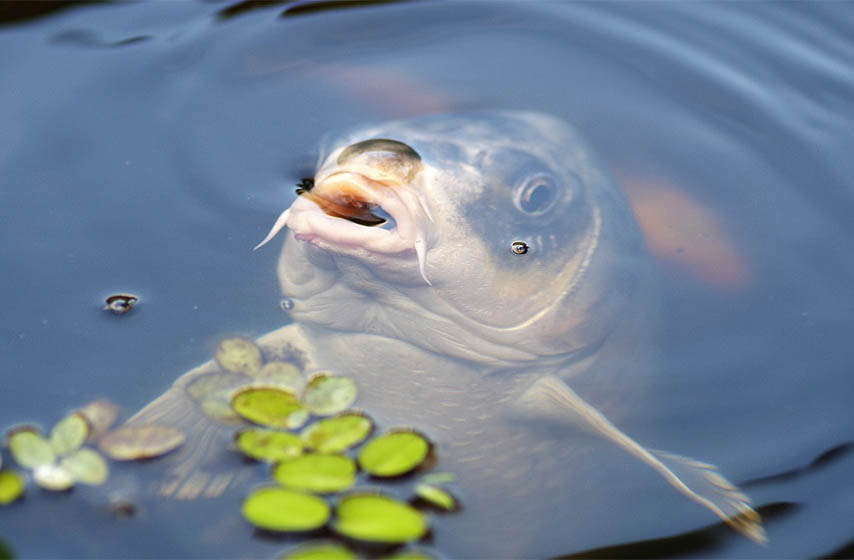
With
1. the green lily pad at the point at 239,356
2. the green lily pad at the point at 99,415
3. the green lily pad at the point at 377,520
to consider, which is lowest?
the green lily pad at the point at 377,520

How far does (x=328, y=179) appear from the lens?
9.21 feet

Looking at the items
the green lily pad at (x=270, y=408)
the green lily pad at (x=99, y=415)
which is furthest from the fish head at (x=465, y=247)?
the green lily pad at (x=99, y=415)

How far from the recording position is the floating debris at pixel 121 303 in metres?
3.13

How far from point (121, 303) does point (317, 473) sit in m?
1.23

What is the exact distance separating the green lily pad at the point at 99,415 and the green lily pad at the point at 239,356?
1.18 ft

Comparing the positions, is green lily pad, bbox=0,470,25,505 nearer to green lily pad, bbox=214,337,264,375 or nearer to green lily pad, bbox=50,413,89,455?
green lily pad, bbox=50,413,89,455

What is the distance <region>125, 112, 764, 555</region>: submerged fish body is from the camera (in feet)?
9.34

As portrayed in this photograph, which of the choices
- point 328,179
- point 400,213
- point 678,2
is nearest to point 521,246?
→ point 400,213

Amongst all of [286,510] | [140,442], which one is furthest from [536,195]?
[140,442]

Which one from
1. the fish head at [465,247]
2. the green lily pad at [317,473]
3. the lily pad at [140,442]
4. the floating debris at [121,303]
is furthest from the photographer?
the floating debris at [121,303]

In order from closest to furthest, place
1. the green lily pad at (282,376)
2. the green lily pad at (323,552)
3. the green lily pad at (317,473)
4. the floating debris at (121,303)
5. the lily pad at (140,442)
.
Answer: the green lily pad at (323,552), the green lily pad at (317,473), the lily pad at (140,442), the green lily pad at (282,376), the floating debris at (121,303)

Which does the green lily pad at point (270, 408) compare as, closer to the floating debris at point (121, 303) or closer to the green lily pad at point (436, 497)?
the green lily pad at point (436, 497)

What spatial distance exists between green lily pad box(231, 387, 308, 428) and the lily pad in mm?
209

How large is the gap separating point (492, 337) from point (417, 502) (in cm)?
81
